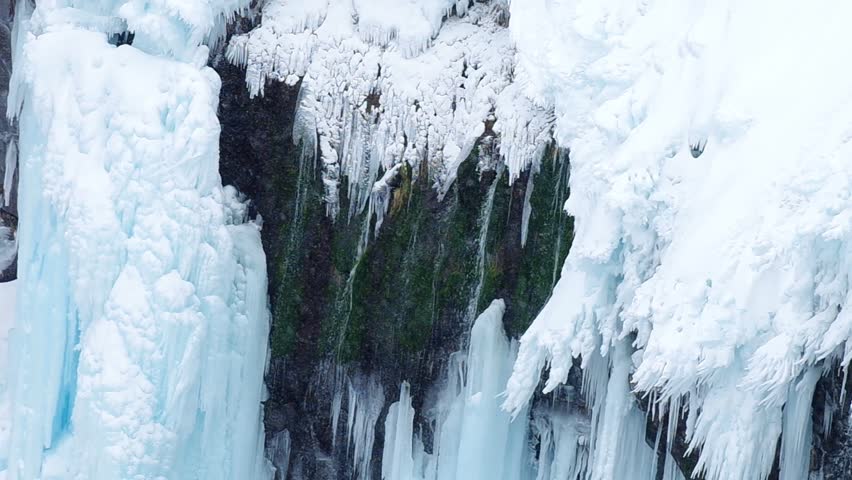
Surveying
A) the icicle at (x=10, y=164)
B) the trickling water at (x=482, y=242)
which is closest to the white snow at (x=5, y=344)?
the icicle at (x=10, y=164)

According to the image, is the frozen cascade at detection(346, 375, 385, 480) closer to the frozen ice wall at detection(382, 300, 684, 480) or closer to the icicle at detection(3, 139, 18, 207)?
the frozen ice wall at detection(382, 300, 684, 480)

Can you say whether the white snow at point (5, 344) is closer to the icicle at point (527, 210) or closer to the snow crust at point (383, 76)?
the snow crust at point (383, 76)

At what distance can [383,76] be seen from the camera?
720 cm

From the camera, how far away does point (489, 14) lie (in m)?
7.44

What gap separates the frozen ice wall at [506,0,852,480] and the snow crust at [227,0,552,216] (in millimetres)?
650

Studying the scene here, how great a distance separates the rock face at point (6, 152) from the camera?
28.0 ft

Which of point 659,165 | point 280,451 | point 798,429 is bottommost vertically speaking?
point 280,451

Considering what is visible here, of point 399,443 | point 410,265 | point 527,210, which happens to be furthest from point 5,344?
point 527,210

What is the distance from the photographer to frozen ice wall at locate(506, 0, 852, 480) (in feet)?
17.3

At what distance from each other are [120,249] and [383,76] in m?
2.11

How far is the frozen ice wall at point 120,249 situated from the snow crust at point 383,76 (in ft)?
1.99

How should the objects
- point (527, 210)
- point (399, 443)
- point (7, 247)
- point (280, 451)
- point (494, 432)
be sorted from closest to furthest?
point (527, 210), point (494, 432), point (399, 443), point (280, 451), point (7, 247)

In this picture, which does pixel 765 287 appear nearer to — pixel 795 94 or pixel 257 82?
pixel 795 94

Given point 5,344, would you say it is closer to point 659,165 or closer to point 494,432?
point 494,432
